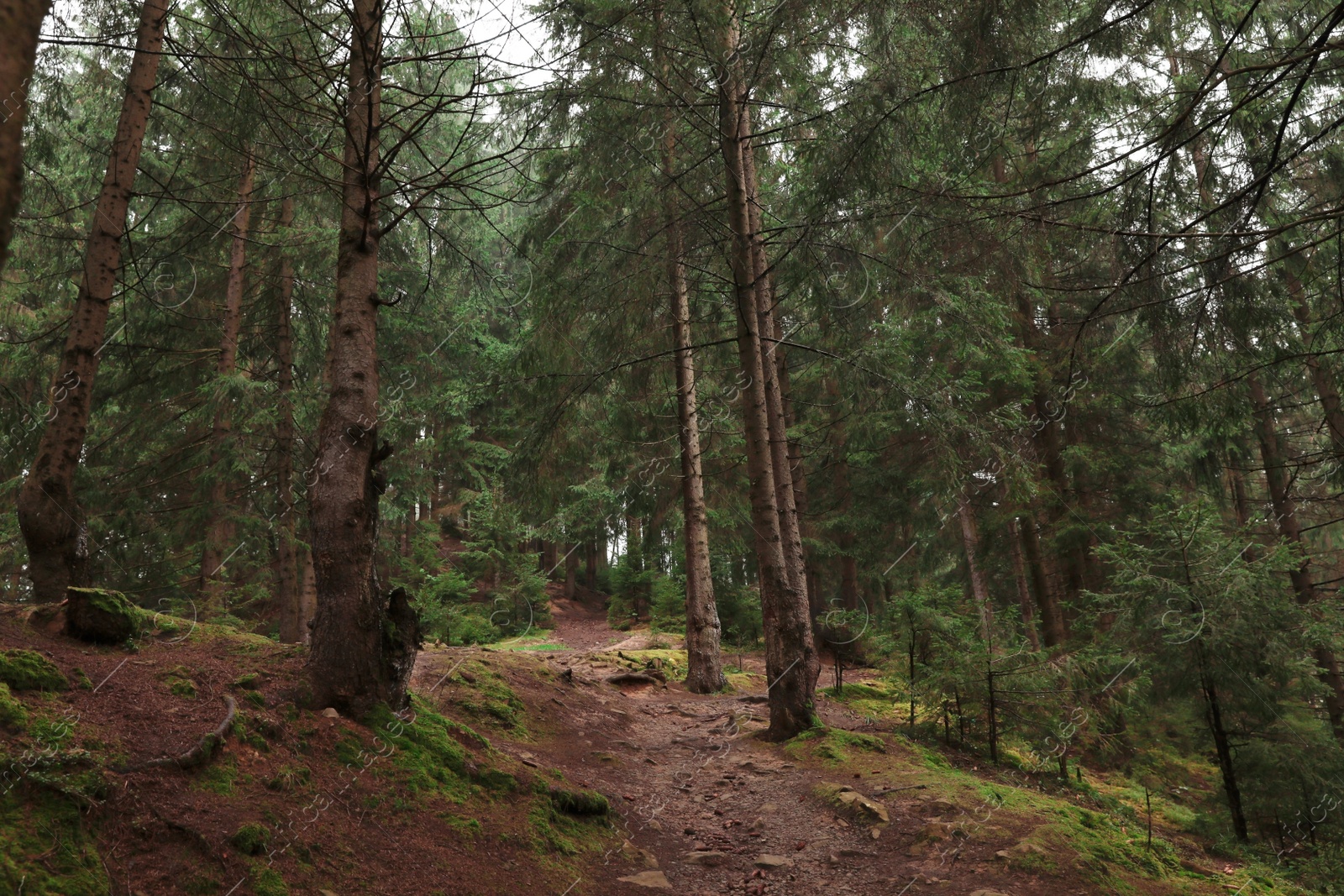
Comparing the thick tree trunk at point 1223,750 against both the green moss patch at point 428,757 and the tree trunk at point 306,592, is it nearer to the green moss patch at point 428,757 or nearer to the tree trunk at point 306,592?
the green moss patch at point 428,757

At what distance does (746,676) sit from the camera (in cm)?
1380

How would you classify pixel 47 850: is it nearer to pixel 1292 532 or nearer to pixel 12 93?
pixel 12 93

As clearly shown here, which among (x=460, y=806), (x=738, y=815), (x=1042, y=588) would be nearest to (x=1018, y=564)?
(x=1042, y=588)

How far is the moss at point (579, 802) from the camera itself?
539 centimetres

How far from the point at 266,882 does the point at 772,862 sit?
10.6 ft

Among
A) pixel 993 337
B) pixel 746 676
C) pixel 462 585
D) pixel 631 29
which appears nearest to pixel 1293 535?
pixel 993 337

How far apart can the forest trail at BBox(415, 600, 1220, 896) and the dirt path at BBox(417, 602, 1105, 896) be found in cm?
1

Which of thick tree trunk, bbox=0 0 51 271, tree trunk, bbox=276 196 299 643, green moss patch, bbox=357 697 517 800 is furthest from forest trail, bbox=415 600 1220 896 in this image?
thick tree trunk, bbox=0 0 51 271

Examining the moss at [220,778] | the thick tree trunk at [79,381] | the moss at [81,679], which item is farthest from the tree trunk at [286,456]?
the moss at [220,778]

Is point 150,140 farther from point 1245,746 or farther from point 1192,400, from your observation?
point 1245,746

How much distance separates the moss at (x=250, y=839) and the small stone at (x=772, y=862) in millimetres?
3151

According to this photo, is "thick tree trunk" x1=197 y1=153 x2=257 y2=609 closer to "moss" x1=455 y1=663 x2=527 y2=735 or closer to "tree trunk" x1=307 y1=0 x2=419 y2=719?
"moss" x1=455 y1=663 x2=527 y2=735

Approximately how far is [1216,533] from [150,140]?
15964 millimetres

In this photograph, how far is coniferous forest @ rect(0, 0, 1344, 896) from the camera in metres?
4.40
